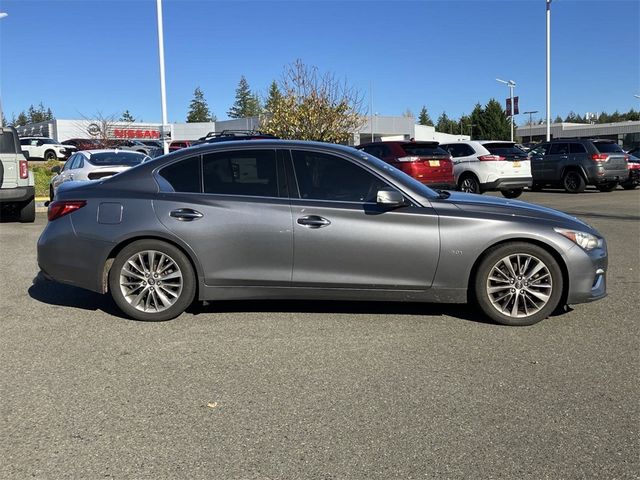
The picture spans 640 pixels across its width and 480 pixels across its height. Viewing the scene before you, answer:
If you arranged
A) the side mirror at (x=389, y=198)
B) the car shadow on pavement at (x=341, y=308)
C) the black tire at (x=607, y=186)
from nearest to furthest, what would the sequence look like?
1. the side mirror at (x=389, y=198)
2. the car shadow on pavement at (x=341, y=308)
3. the black tire at (x=607, y=186)

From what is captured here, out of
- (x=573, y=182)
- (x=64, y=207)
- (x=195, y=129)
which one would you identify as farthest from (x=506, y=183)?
(x=195, y=129)

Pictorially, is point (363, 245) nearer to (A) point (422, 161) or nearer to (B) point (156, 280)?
(B) point (156, 280)

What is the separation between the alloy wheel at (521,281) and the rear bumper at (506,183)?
→ 11843mm

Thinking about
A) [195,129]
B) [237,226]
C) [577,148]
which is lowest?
[237,226]

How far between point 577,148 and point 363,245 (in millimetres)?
17292

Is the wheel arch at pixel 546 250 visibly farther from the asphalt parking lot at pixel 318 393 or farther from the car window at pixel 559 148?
the car window at pixel 559 148

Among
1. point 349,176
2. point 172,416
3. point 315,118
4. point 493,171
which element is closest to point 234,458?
point 172,416

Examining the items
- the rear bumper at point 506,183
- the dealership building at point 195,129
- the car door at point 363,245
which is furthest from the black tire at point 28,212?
the dealership building at point 195,129

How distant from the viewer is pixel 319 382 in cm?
398

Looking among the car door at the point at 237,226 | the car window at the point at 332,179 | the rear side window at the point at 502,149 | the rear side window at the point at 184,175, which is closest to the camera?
the car door at the point at 237,226

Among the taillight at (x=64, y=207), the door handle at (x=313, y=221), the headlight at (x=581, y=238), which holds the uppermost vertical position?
the taillight at (x=64, y=207)

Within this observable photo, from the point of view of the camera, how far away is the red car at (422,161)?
14.3 m

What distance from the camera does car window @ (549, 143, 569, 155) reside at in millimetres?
20281

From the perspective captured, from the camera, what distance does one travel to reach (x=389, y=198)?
505 centimetres
